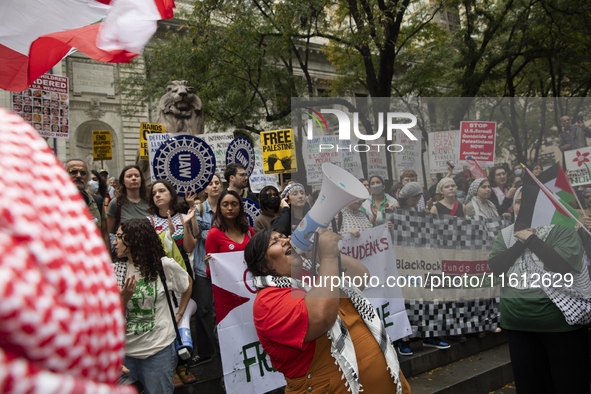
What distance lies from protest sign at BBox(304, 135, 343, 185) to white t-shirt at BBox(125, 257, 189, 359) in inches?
61.3

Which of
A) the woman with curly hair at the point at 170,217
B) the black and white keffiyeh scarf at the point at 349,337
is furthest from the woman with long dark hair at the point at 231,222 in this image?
the black and white keffiyeh scarf at the point at 349,337

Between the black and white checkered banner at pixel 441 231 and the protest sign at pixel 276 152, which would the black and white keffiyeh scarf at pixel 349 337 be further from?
the protest sign at pixel 276 152

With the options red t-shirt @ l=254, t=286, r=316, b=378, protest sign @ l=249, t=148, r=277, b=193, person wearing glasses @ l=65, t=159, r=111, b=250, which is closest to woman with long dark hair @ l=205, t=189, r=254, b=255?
person wearing glasses @ l=65, t=159, r=111, b=250

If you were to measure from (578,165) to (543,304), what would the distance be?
2.81 feet

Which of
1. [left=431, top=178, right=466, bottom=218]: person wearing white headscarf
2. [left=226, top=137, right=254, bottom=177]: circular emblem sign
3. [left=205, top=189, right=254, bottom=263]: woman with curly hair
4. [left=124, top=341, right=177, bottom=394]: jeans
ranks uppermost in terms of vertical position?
[left=226, top=137, right=254, bottom=177]: circular emblem sign

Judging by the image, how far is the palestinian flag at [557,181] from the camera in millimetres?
2486

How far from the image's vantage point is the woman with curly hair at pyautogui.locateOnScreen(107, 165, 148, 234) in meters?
4.43

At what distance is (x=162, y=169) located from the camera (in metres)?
4.96

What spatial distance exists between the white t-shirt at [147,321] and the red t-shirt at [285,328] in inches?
43.6

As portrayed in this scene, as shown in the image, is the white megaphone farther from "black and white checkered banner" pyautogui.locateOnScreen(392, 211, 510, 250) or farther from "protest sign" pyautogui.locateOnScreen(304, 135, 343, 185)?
"black and white checkered banner" pyautogui.locateOnScreen(392, 211, 510, 250)

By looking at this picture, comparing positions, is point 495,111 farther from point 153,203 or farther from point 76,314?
point 153,203

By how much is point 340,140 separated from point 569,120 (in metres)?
1.30

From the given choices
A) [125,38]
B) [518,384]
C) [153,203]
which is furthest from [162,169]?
[518,384]

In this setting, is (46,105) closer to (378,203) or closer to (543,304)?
(378,203)
